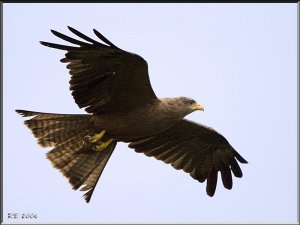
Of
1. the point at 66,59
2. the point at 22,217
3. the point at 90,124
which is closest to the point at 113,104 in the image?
the point at 90,124

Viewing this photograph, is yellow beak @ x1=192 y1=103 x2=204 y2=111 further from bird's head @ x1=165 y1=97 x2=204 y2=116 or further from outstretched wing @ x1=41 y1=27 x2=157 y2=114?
outstretched wing @ x1=41 y1=27 x2=157 y2=114

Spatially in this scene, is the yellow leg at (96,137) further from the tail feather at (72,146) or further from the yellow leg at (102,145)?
the yellow leg at (102,145)

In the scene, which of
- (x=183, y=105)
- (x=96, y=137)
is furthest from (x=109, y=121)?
(x=183, y=105)

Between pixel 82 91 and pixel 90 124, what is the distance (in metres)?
0.68

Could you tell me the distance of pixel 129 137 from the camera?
11.5 m

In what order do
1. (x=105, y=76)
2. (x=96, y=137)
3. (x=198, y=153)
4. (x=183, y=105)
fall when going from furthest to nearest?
(x=198, y=153), (x=96, y=137), (x=183, y=105), (x=105, y=76)

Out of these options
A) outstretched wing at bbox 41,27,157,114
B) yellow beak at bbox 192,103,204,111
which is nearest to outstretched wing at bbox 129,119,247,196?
yellow beak at bbox 192,103,204,111

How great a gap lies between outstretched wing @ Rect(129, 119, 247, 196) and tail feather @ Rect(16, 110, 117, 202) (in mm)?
1017

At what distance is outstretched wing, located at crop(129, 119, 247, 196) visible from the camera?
1277cm

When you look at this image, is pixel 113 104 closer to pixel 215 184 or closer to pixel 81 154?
pixel 81 154

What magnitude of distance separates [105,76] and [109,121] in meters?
0.81

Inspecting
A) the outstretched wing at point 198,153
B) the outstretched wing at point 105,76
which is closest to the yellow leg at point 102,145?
the outstretched wing at point 105,76

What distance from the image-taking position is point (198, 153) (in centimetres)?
1307

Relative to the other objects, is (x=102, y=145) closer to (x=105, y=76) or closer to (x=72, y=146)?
(x=72, y=146)
